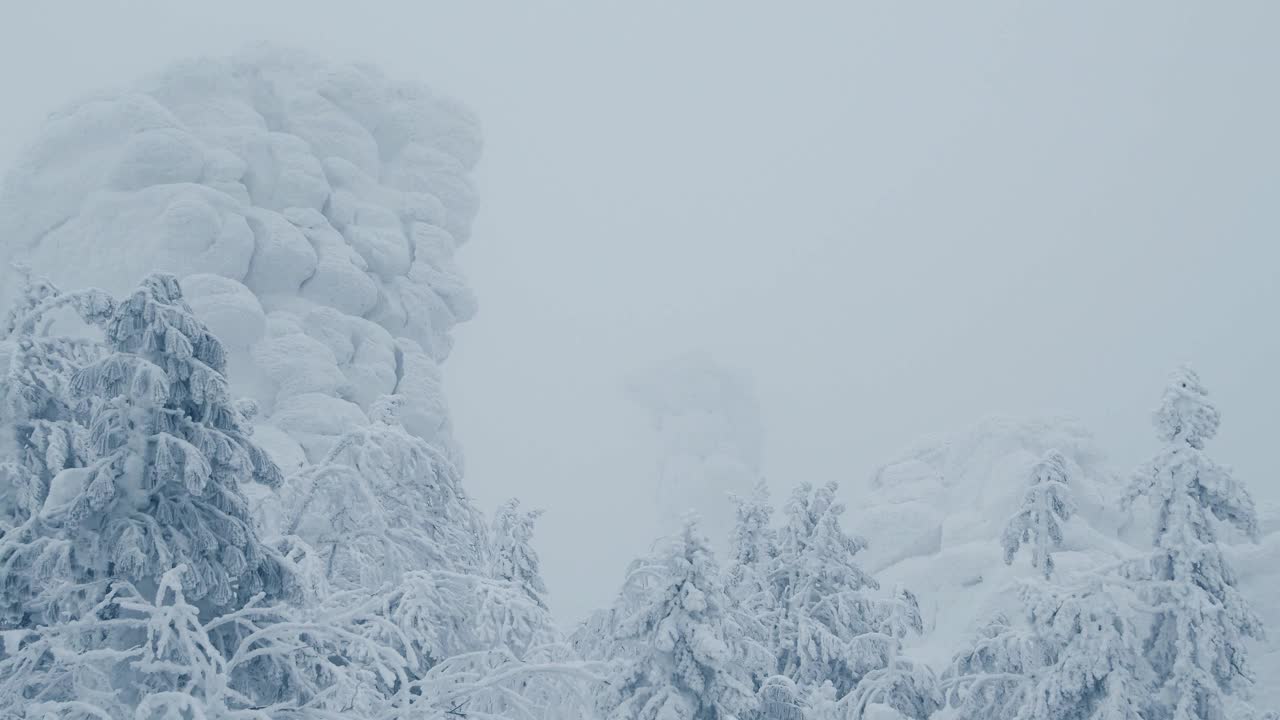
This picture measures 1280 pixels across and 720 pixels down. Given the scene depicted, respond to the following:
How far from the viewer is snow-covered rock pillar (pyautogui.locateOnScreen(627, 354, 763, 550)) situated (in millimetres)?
44281

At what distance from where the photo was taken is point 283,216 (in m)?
28.8

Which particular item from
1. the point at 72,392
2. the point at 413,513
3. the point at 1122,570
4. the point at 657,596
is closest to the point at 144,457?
the point at 72,392

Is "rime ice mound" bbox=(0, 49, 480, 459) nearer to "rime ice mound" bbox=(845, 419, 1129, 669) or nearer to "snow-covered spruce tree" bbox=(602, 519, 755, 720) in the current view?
"rime ice mound" bbox=(845, 419, 1129, 669)

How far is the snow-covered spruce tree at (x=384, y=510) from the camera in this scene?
38.0ft

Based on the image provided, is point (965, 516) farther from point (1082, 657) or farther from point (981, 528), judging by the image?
point (1082, 657)

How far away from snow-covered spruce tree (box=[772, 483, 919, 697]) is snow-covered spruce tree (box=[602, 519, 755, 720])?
509 cm

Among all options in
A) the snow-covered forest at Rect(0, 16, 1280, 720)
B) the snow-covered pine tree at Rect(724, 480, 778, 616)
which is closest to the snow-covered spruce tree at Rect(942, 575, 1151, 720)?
the snow-covered forest at Rect(0, 16, 1280, 720)

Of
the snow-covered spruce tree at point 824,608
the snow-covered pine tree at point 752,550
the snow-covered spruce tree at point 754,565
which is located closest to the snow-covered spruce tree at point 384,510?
the snow-covered spruce tree at point 754,565

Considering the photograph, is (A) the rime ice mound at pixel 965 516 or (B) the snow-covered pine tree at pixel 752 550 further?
(A) the rime ice mound at pixel 965 516

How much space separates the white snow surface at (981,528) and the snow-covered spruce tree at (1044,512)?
39.8ft

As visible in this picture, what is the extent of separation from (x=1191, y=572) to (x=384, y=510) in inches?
358

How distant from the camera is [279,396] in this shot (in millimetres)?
25516

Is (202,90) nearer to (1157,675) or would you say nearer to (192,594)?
(192,594)

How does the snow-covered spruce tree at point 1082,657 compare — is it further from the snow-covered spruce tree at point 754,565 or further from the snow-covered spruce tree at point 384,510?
the snow-covered spruce tree at point 384,510
